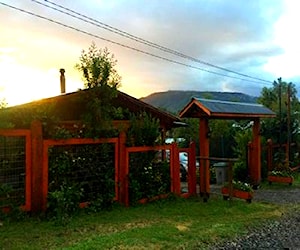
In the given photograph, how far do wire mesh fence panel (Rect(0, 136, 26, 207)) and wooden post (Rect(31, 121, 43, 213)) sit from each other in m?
0.17

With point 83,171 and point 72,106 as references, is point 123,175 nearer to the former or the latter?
point 83,171

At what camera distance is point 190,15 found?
1282cm

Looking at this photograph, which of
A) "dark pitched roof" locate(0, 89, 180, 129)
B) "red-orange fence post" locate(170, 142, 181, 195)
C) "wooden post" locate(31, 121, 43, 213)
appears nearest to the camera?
"wooden post" locate(31, 121, 43, 213)

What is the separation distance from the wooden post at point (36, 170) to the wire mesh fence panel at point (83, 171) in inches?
8.3

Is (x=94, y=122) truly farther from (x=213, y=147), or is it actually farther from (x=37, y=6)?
(x=213, y=147)

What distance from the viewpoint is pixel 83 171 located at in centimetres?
783

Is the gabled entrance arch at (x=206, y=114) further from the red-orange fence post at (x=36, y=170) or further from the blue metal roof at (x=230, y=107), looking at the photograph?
the red-orange fence post at (x=36, y=170)

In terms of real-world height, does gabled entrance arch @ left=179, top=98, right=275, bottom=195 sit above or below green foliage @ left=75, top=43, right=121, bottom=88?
below

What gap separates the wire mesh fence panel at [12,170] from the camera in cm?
678

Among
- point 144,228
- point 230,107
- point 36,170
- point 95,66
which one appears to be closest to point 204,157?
point 230,107

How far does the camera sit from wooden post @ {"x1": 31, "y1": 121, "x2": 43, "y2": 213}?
716 centimetres

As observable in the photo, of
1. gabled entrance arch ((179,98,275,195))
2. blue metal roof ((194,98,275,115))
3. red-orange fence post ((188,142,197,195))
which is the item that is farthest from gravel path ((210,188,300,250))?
blue metal roof ((194,98,275,115))

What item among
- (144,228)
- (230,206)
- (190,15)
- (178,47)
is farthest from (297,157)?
(144,228)

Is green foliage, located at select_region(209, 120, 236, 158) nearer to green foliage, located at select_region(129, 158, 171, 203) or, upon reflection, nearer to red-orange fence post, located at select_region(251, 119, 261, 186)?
red-orange fence post, located at select_region(251, 119, 261, 186)
